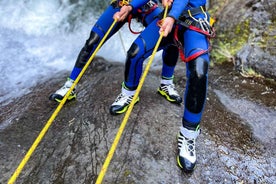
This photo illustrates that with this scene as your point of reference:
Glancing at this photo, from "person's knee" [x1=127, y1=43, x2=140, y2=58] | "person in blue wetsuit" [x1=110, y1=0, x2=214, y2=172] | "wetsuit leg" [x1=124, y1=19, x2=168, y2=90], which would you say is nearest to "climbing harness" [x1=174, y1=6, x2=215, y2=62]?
"person in blue wetsuit" [x1=110, y1=0, x2=214, y2=172]

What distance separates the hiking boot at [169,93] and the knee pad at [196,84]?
119 centimetres

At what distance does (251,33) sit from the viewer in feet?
21.6

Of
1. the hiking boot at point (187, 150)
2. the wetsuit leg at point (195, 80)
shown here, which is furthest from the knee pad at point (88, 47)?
the hiking boot at point (187, 150)

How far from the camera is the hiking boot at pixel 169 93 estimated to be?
489 cm

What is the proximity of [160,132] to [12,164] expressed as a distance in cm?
180

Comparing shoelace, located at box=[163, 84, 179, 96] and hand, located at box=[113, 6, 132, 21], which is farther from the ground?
hand, located at box=[113, 6, 132, 21]

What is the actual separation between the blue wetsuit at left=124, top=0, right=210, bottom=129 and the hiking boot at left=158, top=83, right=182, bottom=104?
2.75 feet

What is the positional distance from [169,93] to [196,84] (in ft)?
4.39

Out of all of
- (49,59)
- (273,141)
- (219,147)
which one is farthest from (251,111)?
(49,59)

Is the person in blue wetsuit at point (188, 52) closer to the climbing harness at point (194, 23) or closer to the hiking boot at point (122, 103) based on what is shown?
the climbing harness at point (194, 23)

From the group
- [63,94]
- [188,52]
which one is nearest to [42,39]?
[63,94]

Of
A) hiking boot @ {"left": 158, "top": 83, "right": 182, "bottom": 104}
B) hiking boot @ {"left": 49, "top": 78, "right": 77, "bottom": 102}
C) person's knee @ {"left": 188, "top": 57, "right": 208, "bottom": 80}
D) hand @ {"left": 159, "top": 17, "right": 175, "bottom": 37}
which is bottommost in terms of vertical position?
hiking boot @ {"left": 158, "top": 83, "right": 182, "bottom": 104}

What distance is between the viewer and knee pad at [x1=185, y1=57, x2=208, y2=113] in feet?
11.8

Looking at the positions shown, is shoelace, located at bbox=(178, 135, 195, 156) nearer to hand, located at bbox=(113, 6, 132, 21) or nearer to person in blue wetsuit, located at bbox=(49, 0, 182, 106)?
person in blue wetsuit, located at bbox=(49, 0, 182, 106)
